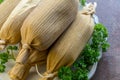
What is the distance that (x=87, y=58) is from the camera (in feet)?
3.08

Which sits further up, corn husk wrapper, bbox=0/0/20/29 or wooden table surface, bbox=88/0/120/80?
corn husk wrapper, bbox=0/0/20/29

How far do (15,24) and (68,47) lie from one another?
0.18 m

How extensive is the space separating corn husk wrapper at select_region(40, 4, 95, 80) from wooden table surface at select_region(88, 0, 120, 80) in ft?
0.42

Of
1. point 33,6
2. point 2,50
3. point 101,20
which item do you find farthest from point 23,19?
point 101,20

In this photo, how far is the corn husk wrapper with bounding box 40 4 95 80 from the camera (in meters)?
0.87

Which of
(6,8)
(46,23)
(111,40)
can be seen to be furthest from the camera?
(111,40)

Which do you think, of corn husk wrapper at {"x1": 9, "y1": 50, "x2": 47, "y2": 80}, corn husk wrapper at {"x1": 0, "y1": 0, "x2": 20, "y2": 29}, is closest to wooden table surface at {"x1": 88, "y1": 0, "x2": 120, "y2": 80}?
corn husk wrapper at {"x1": 9, "y1": 50, "x2": 47, "y2": 80}

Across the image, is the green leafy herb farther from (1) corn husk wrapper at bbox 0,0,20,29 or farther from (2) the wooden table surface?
(1) corn husk wrapper at bbox 0,0,20,29

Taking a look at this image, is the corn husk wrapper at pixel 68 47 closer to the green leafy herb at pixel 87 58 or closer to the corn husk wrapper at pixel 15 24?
the green leafy herb at pixel 87 58

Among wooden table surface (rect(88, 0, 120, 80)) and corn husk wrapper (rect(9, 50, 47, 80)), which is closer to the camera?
corn husk wrapper (rect(9, 50, 47, 80))

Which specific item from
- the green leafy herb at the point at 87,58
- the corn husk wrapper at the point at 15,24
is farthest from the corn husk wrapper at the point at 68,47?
the corn husk wrapper at the point at 15,24

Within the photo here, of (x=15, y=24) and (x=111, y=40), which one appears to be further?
(x=111, y=40)

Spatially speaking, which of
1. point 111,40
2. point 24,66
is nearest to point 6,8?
point 24,66

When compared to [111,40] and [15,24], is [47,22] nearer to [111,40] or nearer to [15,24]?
[15,24]
